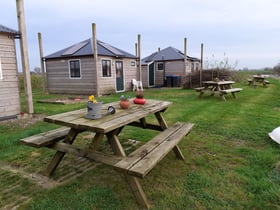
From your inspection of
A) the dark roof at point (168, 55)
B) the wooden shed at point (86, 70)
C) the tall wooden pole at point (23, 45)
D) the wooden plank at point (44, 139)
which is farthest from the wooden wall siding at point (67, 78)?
the wooden plank at point (44, 139)

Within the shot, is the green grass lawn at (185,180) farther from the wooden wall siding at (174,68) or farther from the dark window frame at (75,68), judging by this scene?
the wooden wall siding at (174,68)

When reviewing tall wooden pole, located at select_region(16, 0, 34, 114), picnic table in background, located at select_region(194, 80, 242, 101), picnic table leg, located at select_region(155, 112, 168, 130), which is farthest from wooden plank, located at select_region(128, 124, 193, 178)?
picnic table in background, located at select_region(194, 80, 242, 101)

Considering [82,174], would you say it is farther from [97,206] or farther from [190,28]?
[190,28]

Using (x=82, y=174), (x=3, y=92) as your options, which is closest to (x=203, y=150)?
(x=82, y=174)

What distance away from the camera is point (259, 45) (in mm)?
23094

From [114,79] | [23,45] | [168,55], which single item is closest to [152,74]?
[168,55]

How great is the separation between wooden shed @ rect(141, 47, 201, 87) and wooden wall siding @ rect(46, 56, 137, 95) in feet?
11.6

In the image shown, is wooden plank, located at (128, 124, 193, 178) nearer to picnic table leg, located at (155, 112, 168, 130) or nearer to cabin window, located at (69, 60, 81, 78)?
picnic table leg, located at (155, 112, 168, 130)

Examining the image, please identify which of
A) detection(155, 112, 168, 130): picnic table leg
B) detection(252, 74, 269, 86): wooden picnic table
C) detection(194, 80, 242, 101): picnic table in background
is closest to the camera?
detection(155, 112, 168, 130): picnic table leg

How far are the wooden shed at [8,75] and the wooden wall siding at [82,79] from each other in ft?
16.6

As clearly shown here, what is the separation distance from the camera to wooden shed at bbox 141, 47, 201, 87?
1561 centimetres

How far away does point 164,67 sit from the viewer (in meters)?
16.2

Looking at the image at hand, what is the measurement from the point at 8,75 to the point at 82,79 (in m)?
5.59

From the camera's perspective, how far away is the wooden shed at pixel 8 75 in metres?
4.93
